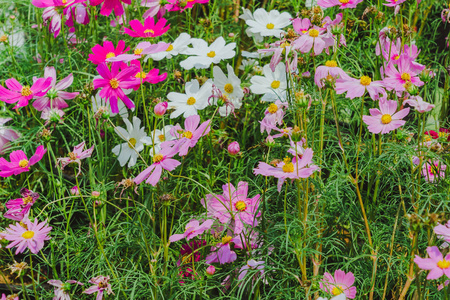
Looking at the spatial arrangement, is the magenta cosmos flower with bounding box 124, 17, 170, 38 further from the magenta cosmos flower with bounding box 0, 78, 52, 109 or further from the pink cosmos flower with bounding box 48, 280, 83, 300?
the pink cosmos flower with bounding box 48, 280, 83, 300

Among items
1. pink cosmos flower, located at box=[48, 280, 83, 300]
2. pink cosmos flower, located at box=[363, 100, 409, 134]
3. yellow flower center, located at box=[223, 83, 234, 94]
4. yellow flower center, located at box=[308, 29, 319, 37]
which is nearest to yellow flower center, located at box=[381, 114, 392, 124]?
pink cosmos flower, located at box=[363, 100, 409, 134]

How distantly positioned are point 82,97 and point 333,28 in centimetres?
56

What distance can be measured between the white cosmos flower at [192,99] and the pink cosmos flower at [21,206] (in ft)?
1.27

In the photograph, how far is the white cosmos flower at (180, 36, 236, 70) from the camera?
1.34m

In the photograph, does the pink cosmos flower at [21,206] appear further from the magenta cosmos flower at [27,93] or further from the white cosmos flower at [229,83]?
the white cosmos flower at [229,83]

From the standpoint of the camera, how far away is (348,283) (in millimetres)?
988

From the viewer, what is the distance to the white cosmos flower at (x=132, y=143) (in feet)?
4.14

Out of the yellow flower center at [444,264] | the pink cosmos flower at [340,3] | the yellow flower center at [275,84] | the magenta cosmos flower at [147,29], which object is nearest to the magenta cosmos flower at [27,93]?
the magenta cosmos flower at [147,29]

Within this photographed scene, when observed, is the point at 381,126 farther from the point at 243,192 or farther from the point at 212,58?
the point at 212,58

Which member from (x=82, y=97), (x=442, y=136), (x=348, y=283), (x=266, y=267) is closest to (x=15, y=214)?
(x=82, y=97)

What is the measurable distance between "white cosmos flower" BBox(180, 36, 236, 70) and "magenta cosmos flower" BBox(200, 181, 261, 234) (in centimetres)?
36

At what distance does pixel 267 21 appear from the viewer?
1.53 metres

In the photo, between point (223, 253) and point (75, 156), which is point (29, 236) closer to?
point (75, 156)

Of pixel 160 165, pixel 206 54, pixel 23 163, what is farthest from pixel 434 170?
pixel 23 163
